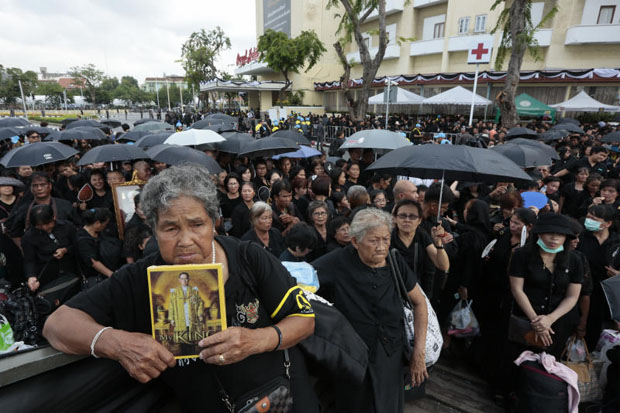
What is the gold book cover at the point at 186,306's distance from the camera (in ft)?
3.86

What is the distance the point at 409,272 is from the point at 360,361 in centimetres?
101

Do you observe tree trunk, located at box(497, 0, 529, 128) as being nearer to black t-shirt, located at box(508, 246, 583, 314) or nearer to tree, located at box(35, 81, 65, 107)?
black t-shirt, located at box(508, 246, 583, 314)

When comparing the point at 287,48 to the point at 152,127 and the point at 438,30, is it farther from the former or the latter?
the point at 152,127

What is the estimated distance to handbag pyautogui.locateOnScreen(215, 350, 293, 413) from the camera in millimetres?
1348

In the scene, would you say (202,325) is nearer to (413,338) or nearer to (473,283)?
(413,338)

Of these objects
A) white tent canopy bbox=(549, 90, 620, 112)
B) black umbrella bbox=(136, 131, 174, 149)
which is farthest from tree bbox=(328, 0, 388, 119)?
black umbrella bbox=(136, 131, 174, 149)

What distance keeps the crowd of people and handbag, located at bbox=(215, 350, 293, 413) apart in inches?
1.3

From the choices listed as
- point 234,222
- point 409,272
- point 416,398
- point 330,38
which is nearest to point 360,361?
point 409,272

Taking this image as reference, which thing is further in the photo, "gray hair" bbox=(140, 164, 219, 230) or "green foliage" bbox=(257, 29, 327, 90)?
"green foliage" bbox=(257, 29, 327, 90)

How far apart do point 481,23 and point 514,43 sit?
1480 centimetres

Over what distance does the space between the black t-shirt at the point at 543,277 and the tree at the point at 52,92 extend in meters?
81.6

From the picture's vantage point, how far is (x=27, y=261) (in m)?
3.73

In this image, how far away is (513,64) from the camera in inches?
579

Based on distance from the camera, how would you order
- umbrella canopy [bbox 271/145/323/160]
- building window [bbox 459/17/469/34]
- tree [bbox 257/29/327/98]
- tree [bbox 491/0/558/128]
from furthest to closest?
tree [bbox 257/29/327/98]
building window [bbox 459/17/469/34]
tree [bbox 491/0/558/128]
umbrella canopy [bbox 271/145/323/160]
